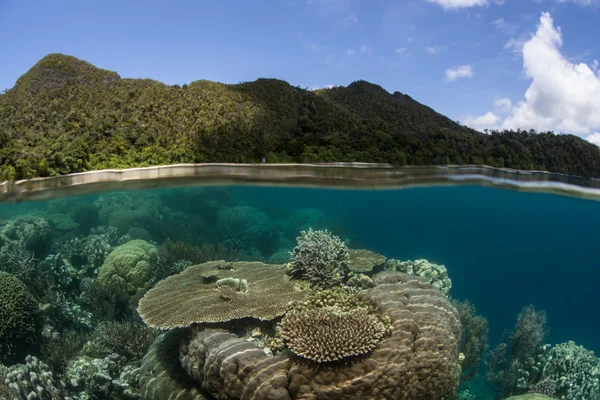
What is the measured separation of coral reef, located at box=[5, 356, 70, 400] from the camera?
7.45 meters

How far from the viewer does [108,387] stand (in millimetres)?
7910

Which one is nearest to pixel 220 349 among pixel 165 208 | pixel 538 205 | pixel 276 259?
pixel 276 259

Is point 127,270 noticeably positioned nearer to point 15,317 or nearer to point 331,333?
point 15,317

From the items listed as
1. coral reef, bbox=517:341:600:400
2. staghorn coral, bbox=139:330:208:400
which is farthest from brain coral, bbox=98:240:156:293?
coral reef, bbox=517:341:600:400

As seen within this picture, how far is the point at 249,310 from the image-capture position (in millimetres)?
6688

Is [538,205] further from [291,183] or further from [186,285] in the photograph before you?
[186,285]

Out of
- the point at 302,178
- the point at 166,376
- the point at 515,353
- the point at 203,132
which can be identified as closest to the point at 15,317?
the point at 166,376

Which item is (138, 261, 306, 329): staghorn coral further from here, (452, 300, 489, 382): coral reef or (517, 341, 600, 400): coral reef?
(517, 341, 600, 400): coral reef

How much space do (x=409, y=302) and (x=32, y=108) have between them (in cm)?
1391

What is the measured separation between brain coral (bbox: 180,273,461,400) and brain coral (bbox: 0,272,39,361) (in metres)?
5.98

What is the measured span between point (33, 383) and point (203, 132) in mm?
8479

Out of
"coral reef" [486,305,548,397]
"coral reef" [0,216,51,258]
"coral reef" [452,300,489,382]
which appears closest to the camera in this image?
"coral reef" [486,305,548,397]

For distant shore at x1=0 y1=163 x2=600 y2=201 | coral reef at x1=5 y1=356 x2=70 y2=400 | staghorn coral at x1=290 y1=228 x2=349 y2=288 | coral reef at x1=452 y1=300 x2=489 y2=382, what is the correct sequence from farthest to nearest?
1. distant shore at x1=0 y1=163 x2=600 y2=201
2. coral reef at x1=452 y1=300 x2=489 y2=382
3. staghorn coral at x1=290 y1=228 x2=349 y2=288
4. coral reef at x1=5 y1=356 x2=70 y2=400

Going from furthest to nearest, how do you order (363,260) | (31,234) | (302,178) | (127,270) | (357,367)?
(302,178), (31,234), (127,270), (363,260), (357,367)
